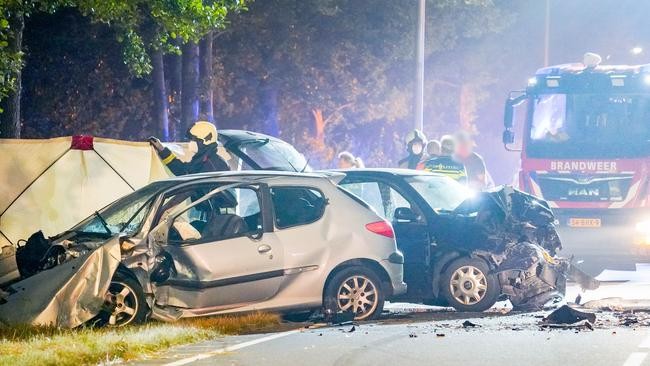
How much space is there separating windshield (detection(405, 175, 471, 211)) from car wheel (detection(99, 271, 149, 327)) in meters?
3.82

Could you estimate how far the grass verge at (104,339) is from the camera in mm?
9523

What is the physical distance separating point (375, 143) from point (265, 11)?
1685 centimetres

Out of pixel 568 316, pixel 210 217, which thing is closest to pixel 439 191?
pixel 568 316

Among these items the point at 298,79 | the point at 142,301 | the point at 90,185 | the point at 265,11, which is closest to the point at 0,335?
the point at 142,301

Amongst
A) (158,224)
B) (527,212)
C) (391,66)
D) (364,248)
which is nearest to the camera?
(158,224)

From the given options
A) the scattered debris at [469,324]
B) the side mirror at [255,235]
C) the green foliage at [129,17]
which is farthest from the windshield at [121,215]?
the green foliage at [129,17]

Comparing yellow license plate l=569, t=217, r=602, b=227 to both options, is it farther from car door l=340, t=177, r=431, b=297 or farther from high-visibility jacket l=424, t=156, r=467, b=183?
car door l=340, t=177, r=431, b=297

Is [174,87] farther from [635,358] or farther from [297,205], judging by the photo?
[635,358]

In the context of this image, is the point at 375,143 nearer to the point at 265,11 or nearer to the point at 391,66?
the point at 391,66

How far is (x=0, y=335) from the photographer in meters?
10.9

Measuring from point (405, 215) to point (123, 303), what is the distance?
355cm

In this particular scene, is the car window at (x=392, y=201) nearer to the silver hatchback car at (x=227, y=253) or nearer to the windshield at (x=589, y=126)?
the silver hatchback car at (x=227, y=253)

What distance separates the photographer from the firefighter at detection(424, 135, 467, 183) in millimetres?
18500

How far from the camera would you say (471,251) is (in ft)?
44.9
